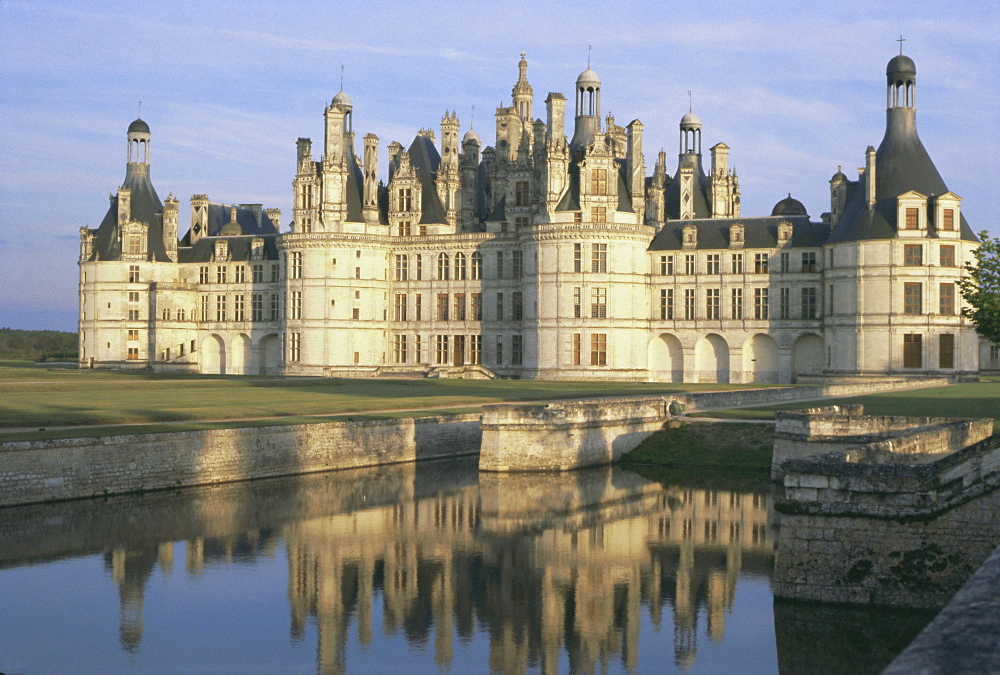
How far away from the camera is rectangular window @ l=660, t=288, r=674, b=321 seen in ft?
Result: 223

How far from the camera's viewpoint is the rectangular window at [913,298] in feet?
196

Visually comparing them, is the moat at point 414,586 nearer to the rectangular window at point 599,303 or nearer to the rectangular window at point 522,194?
the rectangular window at point 599,303

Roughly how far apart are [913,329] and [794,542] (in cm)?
4594

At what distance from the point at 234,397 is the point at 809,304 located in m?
34.3

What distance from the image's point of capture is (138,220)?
83.1 meters

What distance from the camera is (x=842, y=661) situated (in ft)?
51.7

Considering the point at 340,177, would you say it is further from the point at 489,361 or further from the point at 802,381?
the point at 802,381

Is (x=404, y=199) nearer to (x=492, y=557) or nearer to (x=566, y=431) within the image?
(x=566, y=431)

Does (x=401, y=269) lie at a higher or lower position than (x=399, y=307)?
higher

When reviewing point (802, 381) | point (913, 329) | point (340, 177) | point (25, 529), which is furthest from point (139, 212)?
point (25, 529)

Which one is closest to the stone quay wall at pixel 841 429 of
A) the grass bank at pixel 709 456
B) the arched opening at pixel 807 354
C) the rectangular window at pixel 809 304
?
the grass bank at pixel 709 456

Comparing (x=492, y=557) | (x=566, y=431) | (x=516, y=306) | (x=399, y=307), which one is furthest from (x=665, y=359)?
(x=492, y=557)

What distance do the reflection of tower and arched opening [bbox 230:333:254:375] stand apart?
192ft

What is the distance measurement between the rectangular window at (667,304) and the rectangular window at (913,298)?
13287 millimetres
